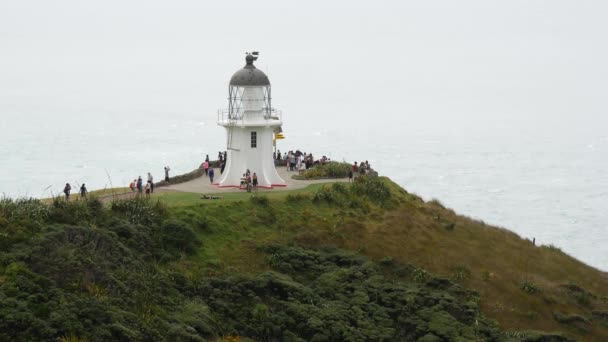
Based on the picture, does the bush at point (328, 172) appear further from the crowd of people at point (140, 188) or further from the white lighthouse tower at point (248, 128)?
the crowd of people at point (140, 188)

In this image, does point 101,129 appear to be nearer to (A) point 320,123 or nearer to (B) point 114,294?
(A) point 320,123

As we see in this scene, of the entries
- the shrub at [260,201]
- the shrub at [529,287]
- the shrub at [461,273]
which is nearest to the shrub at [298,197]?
the shrub at [260,201]

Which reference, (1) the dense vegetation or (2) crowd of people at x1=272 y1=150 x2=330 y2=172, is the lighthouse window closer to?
(1) the dense vegetation

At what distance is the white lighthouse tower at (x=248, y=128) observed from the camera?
35250 mm

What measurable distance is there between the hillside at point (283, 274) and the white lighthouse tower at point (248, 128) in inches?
100

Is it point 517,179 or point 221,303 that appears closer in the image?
point 221,303

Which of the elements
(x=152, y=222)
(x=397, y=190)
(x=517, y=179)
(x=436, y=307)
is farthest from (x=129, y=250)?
(x=517, y=179)

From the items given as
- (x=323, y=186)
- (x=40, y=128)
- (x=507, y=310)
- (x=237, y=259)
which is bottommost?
(x=507, y=310)

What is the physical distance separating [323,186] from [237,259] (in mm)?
7641

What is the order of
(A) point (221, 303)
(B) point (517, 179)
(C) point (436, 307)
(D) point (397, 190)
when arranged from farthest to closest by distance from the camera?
(B) point (517, 179), (D) point (397, 190), (C) point (436, 307), (A) point (221, 303)

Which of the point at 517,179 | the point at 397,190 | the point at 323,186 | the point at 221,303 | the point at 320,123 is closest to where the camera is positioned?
the point at 221,303

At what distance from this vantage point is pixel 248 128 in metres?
35.2

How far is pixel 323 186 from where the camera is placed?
34219 mm

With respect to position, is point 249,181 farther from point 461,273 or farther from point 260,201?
point 461,273
